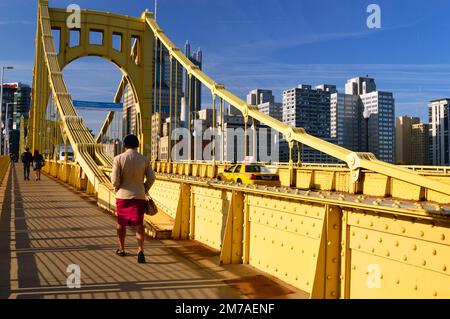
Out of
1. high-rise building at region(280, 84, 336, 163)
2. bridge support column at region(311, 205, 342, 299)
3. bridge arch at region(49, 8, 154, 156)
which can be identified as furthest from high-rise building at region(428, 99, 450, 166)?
bridge support column at region(311, 205, 342, 299)

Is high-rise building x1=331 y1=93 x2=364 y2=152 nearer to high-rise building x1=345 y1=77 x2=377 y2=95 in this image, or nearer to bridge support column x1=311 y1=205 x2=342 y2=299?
high-rise building x1=345 y1=77 x2=377 y2=95

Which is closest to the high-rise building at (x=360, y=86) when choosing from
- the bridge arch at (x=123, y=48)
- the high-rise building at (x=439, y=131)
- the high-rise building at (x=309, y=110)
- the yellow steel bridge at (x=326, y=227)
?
the high-rise building at (x=309, y=110)

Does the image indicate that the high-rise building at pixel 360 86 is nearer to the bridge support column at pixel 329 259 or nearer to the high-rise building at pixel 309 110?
the high-rise building at pixel 309 110

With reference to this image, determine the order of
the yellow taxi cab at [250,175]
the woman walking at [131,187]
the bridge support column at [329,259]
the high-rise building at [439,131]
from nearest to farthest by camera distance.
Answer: the bridge support column at [329,259], the woman walking at [131,187], the yellow taxi cab at [250,175], the high-rise building at [439,131]

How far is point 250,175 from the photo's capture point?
55.6ft

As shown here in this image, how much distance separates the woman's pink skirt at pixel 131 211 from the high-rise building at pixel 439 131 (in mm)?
60850

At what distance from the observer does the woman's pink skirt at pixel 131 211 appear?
6.07 metres

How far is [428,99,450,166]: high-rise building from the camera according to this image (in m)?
61.1

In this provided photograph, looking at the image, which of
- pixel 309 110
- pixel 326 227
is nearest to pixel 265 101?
pixel 309 110

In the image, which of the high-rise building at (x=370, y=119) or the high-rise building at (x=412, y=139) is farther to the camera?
the high-rise building at (x=412, y=139)

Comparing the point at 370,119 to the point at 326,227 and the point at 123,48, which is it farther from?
the point at 326,227

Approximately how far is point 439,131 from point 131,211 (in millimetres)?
66589

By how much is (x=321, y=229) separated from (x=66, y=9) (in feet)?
99.4
